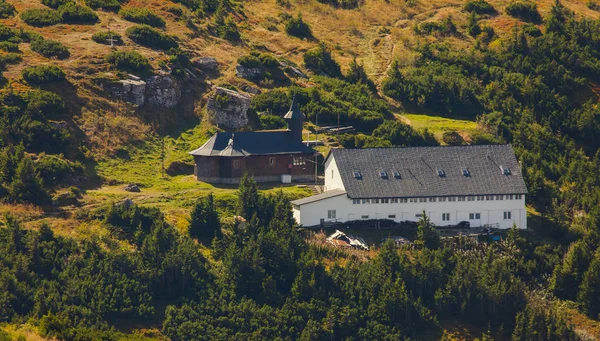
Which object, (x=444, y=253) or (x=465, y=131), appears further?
(x=465, y=131)

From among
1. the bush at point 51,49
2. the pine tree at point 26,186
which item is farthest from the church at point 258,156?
the bush at point 51,49

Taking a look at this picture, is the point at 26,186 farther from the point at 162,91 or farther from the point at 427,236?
the point at 427,236

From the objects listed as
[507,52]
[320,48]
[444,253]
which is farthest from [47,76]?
[507,52]

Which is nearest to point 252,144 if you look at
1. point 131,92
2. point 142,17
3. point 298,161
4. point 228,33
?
point 298,161

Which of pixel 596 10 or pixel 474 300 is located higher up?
pixel 596 10

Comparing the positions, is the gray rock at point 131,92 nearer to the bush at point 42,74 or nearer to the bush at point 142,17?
the bush at point 42,74

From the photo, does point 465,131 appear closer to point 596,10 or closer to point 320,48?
point 320,48
